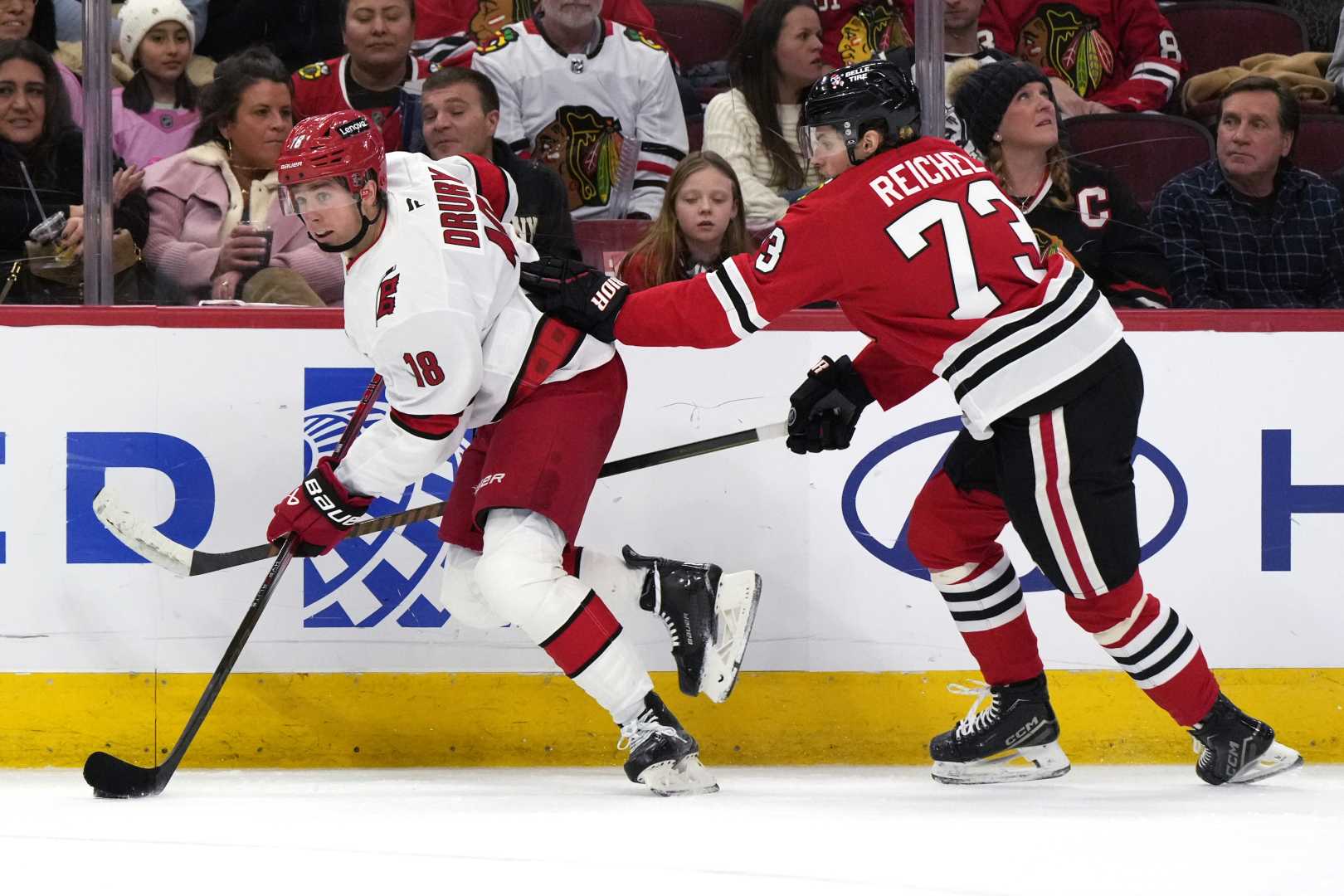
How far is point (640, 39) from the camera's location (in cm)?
339

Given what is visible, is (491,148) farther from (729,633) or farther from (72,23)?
(729,633)

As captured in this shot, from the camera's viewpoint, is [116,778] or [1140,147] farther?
[1140,147]

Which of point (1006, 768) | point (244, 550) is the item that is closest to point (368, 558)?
point (244, 550)

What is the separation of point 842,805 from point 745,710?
1.71 ft

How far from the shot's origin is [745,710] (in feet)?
10.6

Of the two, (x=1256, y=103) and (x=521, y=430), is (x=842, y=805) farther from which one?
(x=1256, y=103)

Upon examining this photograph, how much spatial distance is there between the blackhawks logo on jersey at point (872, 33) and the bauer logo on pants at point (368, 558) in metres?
1.18

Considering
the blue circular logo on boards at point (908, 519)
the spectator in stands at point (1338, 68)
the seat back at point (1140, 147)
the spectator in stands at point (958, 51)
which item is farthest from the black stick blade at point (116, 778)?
the spectator in stands at point (1338, 68)

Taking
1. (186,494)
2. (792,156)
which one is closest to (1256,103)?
(792,156)

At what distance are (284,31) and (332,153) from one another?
0.86 m

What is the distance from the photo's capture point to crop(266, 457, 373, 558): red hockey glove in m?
2.78

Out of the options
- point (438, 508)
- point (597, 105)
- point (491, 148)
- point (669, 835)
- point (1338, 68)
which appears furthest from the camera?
point (1338, 68)

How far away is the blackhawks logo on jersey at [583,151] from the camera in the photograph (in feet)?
11.0

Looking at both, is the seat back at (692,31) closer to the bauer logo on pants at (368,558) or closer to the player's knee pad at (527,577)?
the bauer logo on pants at (368,558)
